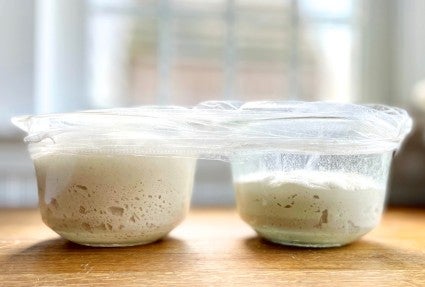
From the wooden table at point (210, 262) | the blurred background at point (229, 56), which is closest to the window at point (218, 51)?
the blurred background at point (229, 56)

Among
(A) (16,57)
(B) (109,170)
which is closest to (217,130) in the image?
(B) (109,170)

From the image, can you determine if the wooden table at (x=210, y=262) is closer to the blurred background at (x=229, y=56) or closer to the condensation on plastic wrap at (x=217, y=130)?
the condensation on plastic wrap at (x=217, y=130)

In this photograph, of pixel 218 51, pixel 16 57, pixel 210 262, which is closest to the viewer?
pixel 210 262

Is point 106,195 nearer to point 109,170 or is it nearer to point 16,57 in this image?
point 109,170

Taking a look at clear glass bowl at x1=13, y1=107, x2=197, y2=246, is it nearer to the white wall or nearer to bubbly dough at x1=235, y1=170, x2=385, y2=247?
bubbly dough at x1=235, y1=170, x2=385, y2=247

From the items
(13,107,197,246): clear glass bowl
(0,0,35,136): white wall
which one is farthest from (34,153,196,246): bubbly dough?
(0,0,35,136): white wall

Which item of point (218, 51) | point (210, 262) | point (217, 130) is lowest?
point (210, 262)
